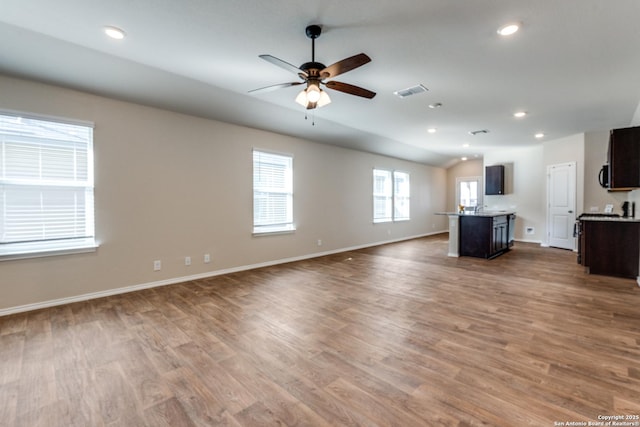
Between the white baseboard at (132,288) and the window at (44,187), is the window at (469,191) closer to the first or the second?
the white baseboard at (132,288)

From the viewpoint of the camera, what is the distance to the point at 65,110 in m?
3.52

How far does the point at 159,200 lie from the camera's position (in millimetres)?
4266

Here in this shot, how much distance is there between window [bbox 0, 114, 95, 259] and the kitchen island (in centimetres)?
651

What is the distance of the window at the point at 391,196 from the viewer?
8312 mm

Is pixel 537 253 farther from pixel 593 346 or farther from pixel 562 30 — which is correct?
pixel 562 30

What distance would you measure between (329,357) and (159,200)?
11.3 ft

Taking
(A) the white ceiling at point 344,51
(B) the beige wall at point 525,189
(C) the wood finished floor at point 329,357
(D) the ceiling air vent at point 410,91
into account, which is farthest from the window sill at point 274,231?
(B) the beige wall at point 525,189

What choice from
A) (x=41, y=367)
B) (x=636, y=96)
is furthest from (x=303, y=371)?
(x=636, y=96)

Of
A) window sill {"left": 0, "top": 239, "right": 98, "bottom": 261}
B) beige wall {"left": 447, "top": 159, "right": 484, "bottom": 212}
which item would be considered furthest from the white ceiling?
beige wall {"left": 447, "top": 159, "right": 484, "bottom": 212}

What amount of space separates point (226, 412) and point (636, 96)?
21.3ft

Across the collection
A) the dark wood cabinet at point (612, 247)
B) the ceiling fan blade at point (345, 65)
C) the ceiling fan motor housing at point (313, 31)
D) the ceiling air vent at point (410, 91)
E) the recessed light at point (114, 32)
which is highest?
the ceiling air vent at point (410, 91)

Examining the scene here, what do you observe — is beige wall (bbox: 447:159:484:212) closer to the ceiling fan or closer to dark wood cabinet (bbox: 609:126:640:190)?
dark wood cabinet (bbox: 609:126:640:190)

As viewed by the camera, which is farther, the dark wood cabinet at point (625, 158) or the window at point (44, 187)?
the dark wood cabinet at point (625, 158)

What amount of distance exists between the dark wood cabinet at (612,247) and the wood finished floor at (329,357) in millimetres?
571
